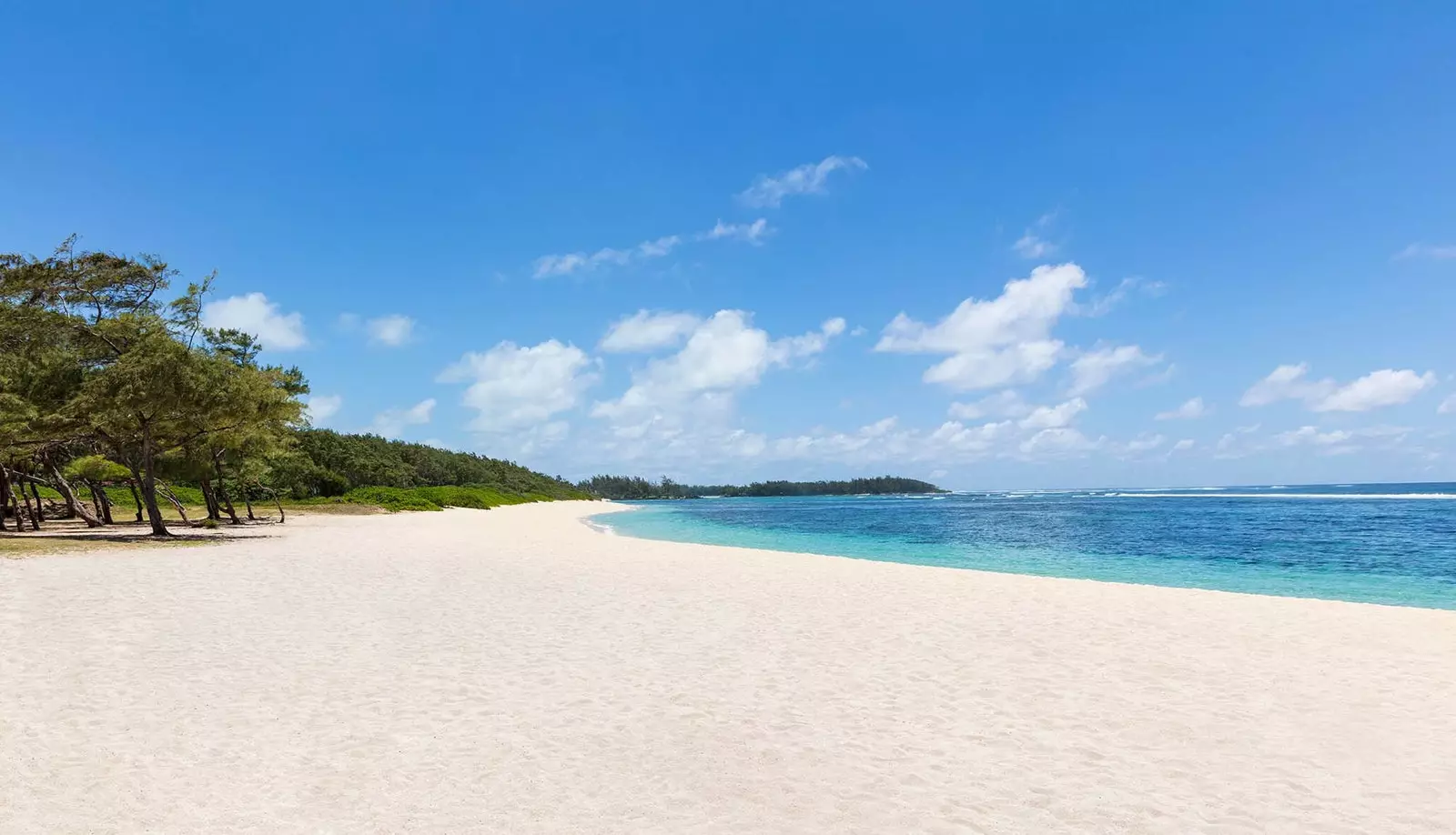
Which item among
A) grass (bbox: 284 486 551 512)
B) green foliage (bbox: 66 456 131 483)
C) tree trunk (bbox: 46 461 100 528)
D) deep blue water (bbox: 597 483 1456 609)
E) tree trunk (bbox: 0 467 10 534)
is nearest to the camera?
deep blue water (bbox: 597 483 1456 609)

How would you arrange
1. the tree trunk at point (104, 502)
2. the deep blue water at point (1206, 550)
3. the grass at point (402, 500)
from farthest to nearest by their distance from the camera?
the grass at point (402, 500), the tree trunk at point (104, 502), the deep blue water at point (1206, 550)

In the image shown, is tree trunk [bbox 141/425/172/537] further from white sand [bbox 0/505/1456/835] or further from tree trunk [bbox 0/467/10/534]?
white sand [bbox 0/505/1456/835]

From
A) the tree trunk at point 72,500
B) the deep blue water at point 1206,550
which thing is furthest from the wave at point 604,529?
the tree trunk at point 72,500

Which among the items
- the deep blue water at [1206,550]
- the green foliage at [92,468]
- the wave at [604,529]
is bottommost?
the deep blue water at [1206,550]

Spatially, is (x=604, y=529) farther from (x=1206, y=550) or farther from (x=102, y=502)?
(x=1206, y=550)

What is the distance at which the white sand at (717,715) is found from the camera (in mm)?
5230

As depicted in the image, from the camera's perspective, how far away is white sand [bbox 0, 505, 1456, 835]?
5.23 metres

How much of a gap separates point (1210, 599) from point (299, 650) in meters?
16.0

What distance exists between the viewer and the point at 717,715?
7.30 meters

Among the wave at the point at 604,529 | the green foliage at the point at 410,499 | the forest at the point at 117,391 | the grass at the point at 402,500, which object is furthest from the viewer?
the green foliage at the point at 410,499

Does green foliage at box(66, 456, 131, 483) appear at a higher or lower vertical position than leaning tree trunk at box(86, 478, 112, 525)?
higher

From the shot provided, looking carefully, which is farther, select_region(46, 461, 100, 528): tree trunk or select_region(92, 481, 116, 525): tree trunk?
select_region(92, 481, 116, 525): tree trunk

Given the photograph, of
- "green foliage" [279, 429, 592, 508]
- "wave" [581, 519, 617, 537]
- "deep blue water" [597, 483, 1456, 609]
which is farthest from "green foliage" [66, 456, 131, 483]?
"deep blue water" [597, 483, 1456, 609]

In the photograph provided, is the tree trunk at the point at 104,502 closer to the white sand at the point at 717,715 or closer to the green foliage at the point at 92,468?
the green foliage at the point at 92,468
